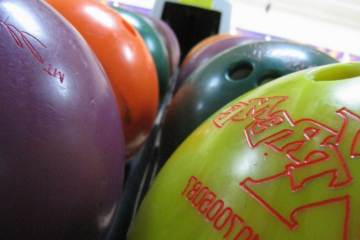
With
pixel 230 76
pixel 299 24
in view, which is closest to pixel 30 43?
pixel 230 76

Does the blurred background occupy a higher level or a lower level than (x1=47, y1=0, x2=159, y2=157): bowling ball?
lower

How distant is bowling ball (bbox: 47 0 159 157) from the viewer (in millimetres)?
940

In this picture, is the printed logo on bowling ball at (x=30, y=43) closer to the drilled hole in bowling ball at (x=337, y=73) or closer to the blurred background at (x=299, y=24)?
the drilled hole in bowling ball at (x=337, y=73)

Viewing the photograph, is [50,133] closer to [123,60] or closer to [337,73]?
[337,73]

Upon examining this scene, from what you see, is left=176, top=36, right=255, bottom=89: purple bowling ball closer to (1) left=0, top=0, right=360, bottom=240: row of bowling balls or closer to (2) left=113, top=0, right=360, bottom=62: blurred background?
(1) left=0, top=0, right=360, bottom=240: row of bowling balls

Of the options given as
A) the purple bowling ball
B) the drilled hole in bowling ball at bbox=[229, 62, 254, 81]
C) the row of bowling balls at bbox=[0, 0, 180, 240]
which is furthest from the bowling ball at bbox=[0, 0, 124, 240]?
the purple bowling ball

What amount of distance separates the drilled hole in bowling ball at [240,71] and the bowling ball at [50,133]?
42 centimetres

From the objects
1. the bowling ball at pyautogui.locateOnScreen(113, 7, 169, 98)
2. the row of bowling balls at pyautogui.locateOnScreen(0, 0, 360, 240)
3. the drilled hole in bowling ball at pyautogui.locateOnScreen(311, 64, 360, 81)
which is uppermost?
the drilled hole in bowling ball at pyautogui.locateOnScreen(311, 64, 360, 81)

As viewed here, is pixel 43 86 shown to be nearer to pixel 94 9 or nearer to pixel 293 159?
pixel 293 159

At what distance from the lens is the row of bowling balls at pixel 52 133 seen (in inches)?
20.0

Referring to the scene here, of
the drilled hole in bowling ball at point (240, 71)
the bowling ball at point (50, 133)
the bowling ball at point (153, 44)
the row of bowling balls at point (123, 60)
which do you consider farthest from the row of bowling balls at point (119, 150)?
the bowling ball at point (153, 44)

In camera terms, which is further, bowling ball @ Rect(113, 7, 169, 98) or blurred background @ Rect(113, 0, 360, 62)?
blurred background @ Rect(113, 0, 360, 62)

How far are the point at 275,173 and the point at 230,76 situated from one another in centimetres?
58

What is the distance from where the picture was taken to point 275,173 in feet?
1.52
